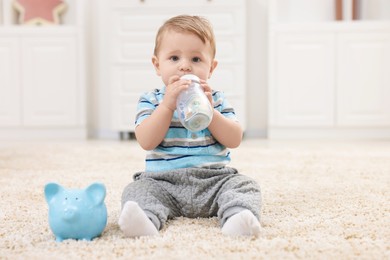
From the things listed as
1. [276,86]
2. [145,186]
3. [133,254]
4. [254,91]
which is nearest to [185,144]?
[145,186]

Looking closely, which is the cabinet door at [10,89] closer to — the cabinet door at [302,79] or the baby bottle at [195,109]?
the cabinet door at [302,79]

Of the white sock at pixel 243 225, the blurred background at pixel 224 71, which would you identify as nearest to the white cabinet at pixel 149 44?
the blurred background at pixel 224 71

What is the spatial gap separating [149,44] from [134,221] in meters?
2.61

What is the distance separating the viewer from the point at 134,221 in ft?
2.79

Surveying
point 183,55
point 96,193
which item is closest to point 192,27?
point 183,55

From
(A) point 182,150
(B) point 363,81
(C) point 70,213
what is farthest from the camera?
(B) point 363,81

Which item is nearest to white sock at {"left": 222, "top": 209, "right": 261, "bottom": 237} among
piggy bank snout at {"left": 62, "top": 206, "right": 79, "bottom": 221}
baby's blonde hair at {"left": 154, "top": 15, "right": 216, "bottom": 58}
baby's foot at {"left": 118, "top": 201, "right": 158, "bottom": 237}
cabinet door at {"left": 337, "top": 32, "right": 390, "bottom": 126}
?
baby's foot at {"left": 118, "top": 201, "right": 158, "bottom": 237}

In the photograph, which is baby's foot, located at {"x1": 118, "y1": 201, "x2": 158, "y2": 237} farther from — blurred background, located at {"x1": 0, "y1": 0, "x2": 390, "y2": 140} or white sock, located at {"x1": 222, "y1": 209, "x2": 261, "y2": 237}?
blurred background, located at {"x1": 0, "y1": 0, "x2": 390, "y2": 140}

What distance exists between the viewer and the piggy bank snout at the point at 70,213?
33.1 inches

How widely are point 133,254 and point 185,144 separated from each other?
0.35 metres

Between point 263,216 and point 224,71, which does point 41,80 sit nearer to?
point 224,71

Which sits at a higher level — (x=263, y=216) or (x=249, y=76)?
(x=249, y=76)

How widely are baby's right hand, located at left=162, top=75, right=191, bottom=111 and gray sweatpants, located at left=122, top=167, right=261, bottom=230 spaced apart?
5.1 inches

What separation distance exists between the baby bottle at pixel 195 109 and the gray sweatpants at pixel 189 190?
0.14m
